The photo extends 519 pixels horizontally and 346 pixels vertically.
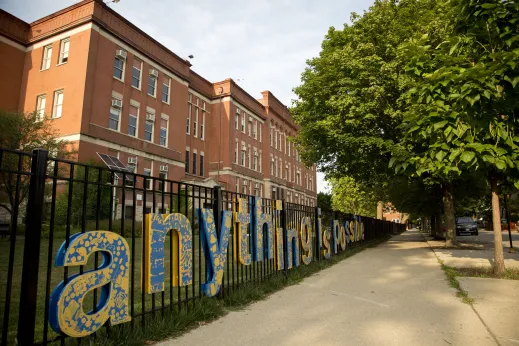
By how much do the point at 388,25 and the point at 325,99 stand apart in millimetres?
4077

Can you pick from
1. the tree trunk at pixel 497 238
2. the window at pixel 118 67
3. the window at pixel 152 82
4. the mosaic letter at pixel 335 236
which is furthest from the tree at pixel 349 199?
the tree trunk at pixel 497 238

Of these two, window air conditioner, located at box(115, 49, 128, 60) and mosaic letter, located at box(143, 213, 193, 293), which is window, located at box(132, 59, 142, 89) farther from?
mosaic letter, located at box(143, 213, 193, 293)

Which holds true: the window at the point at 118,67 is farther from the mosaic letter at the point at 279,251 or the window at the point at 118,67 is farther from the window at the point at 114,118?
the mosaic letter at the point at 279,251

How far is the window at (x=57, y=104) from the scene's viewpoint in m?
22.9

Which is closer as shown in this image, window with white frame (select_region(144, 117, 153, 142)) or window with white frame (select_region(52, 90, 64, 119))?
window with white frame (select_region(52, 90, 64, 119))

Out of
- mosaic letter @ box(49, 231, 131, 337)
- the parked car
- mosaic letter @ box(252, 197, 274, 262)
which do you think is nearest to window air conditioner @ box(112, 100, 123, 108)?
mosaic letter @ box(252, 197, 274, 262)

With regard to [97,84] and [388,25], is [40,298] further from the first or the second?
[97,84]

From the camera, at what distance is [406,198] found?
23.9 meters

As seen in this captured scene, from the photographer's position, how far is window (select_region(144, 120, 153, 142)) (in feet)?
86.6

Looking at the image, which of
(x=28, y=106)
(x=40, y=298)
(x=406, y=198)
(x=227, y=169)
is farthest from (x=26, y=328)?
(x=227, y=169)

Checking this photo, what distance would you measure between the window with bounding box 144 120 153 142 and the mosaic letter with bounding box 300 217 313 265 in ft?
65.2

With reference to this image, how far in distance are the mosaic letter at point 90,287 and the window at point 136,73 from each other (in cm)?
2437

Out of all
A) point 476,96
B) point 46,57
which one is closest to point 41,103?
point 46,57

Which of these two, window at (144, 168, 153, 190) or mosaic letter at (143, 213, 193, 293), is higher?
window at (144, 168, 153, 190)
